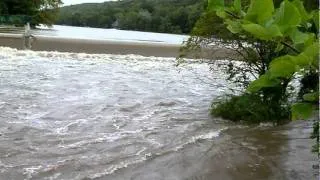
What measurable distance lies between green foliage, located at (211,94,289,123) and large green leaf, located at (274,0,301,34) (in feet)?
30.1

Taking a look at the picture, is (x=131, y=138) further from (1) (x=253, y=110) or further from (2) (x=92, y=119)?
(1) (x=253, y=110)

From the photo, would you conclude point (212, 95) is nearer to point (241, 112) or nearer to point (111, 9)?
point (241, 112)

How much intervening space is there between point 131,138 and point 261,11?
25.0 feet

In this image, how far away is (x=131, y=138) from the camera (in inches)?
368

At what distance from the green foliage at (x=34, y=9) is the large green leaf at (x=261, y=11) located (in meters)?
52.3

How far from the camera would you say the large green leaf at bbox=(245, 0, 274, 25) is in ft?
6.05

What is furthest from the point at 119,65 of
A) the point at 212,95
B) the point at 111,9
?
the point at 111,9

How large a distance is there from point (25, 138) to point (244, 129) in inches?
163

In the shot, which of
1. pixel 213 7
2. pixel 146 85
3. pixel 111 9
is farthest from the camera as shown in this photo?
pixel 111 9

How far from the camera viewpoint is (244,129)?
34.0 ft

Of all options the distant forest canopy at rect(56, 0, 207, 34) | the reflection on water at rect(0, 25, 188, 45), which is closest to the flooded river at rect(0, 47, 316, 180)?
the reflection on water at rect(0, 25, 188, 45)

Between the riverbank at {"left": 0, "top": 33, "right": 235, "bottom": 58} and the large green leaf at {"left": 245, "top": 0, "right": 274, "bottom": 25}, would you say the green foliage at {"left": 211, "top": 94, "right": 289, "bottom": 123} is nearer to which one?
the large green leaf at {"left": 245, "top": 0, "right": 274, "bottom": 25}

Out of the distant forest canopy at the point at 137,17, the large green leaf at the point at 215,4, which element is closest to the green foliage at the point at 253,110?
the large green leaf at the point at 215,4

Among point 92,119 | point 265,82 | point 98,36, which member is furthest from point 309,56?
point 98,36
